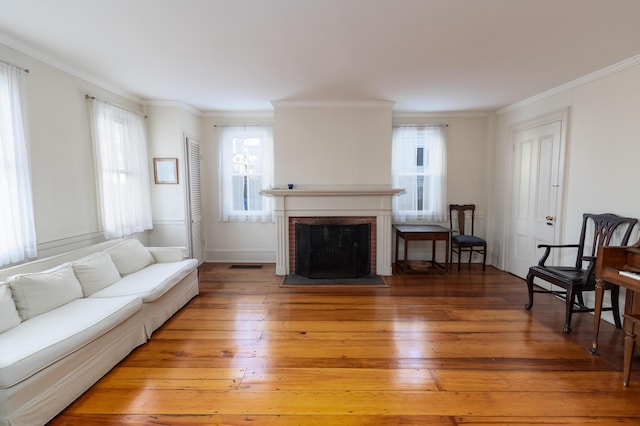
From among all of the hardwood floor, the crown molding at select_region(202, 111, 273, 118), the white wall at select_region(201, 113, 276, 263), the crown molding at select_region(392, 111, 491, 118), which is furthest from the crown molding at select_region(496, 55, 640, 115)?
the white wall at select_region(201, 113, 276, 263)


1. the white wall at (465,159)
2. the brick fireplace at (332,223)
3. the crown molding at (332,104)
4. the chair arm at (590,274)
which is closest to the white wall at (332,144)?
the crown molding at (332,104)

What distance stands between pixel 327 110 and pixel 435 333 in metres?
3.32

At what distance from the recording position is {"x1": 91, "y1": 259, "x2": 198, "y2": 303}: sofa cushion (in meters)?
2.69

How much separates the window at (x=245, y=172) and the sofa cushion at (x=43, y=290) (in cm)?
280

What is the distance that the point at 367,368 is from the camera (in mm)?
2295

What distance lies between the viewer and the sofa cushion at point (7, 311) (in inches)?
77.5

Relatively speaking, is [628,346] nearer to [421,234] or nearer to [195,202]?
[421,234]

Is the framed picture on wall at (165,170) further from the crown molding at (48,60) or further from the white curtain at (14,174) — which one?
the white curtain at (14,174)

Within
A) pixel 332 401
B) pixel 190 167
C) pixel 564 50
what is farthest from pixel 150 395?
pixel 564 50

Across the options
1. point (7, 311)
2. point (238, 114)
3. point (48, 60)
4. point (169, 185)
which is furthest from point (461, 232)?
point (48, 60)

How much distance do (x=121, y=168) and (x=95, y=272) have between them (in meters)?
1.61

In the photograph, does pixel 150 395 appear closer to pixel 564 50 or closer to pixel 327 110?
pixel 327 110

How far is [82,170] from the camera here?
3.28 m

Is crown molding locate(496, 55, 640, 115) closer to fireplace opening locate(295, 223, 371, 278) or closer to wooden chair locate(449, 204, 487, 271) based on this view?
wooden chair locate(449, 204, 487, 271)
